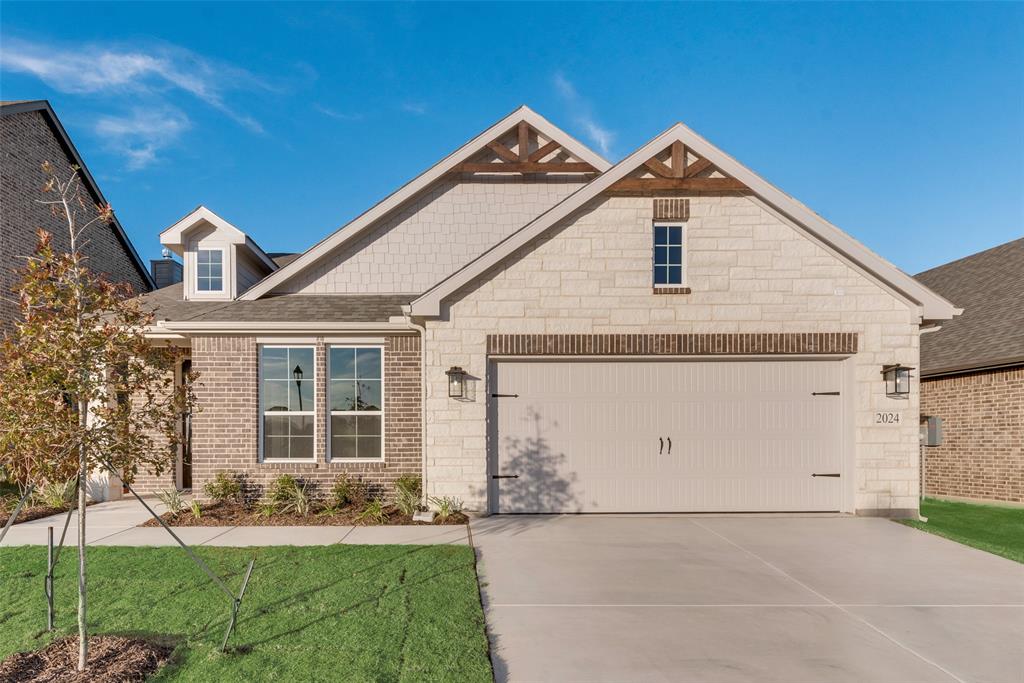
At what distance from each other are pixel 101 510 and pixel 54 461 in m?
7.24

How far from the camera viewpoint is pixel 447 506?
880 centimetres

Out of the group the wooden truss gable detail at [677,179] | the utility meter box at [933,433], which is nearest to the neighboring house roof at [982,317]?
the utility meter box at [933,433]

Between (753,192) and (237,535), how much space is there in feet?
31.2

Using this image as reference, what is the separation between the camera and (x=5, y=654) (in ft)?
14.5

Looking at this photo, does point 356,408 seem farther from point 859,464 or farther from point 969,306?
point 969,306

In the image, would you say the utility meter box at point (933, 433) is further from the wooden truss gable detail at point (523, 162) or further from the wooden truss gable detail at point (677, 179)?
the wooden truss gable detail at point (523, 162)

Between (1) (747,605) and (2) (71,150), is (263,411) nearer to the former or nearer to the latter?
(1) (747,605)

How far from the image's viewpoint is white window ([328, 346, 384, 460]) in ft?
32.9

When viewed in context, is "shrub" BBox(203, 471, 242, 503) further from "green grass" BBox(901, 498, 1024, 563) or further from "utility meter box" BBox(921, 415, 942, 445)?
"utility meter box" BBox(921, 415, 942, 445)

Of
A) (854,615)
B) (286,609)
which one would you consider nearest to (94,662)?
(286,609)

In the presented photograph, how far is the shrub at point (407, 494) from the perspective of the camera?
9.13 m

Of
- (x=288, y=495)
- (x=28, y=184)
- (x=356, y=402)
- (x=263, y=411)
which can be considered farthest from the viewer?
(x=28, y=184)

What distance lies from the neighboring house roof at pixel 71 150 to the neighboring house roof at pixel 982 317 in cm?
2048

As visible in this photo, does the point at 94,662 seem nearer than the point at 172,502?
Yes
